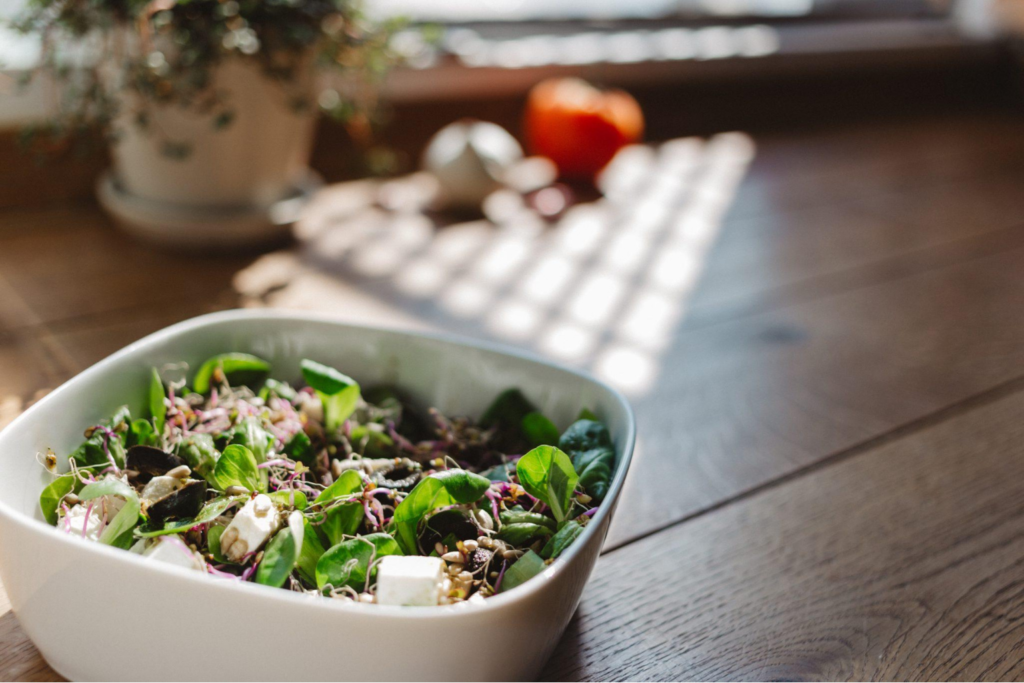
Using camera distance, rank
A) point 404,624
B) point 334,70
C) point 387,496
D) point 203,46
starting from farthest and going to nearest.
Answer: point 334,70
point 203,46
point 387,496
point 404,624

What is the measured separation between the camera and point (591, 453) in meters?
0.37

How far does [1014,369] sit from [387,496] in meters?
0.54

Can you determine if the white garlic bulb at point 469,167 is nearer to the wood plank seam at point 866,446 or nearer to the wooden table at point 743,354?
the wooden table at point 743,354

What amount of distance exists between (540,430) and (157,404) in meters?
0.18

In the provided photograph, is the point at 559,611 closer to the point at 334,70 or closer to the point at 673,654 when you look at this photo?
the point at 673,654

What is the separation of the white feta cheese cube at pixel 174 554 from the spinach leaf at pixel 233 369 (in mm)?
138

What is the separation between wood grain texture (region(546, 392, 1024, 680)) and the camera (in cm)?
37

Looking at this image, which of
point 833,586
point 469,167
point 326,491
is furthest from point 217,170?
point 833,586

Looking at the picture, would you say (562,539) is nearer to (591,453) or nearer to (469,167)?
(591,453)

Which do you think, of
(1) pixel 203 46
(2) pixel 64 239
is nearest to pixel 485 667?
(1) pixel 203 46

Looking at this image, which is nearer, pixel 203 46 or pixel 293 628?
pixel 293 628

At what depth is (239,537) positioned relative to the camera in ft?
1.02

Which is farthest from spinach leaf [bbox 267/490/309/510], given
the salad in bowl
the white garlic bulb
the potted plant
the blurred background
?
the white garlic bulb

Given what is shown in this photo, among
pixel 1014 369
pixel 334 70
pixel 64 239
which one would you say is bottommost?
pixel 1014 369
